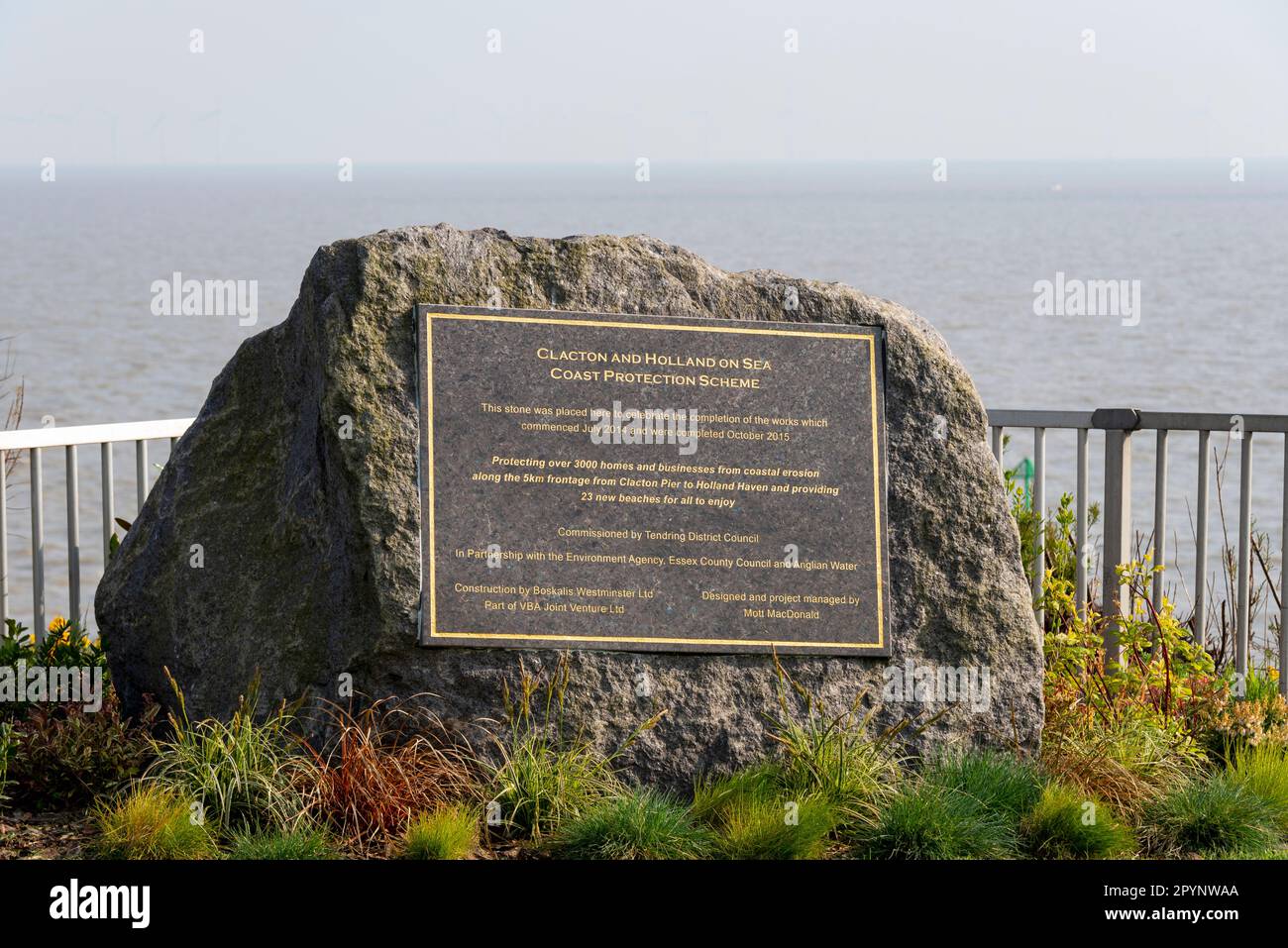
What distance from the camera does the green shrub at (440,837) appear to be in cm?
500

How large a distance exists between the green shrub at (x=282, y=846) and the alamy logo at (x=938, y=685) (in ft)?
7.83

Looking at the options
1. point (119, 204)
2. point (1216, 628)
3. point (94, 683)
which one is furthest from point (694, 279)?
point (119, 204)

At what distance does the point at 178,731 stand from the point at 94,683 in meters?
1.62

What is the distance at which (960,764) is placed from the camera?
571cm

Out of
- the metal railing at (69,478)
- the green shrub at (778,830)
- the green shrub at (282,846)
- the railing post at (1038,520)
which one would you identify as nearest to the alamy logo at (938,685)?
the green shrub at (778,830)

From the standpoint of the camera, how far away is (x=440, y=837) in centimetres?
501

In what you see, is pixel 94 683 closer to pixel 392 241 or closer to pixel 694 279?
pixel 392 241

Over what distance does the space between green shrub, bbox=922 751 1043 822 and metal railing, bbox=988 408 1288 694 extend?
152cm

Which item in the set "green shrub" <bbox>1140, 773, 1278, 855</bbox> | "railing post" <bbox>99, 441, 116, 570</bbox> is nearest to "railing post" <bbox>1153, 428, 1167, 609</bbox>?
"green shrub" <bbox>1140, 773, 1278, 855</bbox>

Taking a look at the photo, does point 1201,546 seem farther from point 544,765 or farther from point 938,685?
point 544,765

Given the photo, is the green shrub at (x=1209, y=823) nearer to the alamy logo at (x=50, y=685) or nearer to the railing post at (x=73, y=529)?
the alamy logo at (x=50, y=685)


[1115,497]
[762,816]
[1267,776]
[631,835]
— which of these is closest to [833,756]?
[762,816]

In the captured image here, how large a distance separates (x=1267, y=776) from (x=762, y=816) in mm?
2440

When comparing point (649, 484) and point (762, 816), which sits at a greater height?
point (649, 484)
